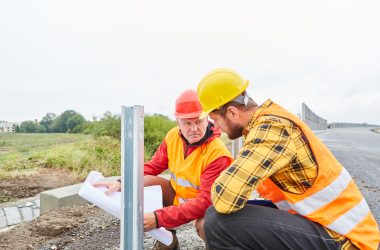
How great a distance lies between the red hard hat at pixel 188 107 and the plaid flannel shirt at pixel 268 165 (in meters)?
0.91

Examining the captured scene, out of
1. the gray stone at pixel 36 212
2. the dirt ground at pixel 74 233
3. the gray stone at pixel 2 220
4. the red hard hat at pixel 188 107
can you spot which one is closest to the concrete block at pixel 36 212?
the gray stone at pixel 36 212

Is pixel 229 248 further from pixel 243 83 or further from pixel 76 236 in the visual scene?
pixel 76 236

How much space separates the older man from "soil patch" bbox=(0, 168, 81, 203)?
403 centimetres

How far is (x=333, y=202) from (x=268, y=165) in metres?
0.46

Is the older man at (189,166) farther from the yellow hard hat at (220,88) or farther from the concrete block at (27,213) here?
the concrete block at (27,213)

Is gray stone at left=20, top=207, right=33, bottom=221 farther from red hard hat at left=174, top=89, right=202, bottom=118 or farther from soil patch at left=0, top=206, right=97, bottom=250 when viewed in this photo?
red hard hat at left=174, top=89, right=202, bottom=118

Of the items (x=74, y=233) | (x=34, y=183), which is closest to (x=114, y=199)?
(x=74, y=233)

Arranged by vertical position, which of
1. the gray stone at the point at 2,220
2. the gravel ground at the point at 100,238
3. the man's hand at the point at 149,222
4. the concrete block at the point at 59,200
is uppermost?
the man's hand at the point at 149,222

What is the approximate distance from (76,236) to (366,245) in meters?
2.77

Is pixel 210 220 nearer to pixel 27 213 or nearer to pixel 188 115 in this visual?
pixel 188 115

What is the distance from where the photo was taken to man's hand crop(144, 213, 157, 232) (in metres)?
2.54

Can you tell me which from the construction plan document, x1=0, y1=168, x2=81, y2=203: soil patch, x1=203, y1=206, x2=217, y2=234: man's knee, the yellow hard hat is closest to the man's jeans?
x1=203, y1=206, x2=217, y2=234: man's knee

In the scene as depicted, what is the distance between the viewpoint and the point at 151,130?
1014 centimetres

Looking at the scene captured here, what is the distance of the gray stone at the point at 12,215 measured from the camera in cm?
530
